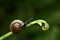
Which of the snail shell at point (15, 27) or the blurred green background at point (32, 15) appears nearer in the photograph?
the snail shell at point (15, 27)

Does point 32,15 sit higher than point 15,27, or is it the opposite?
point 32,15

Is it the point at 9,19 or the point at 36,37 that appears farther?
the point at 9,19

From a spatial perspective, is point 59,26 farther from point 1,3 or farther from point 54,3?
point 1,3

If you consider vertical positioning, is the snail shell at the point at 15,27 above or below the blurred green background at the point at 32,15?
below

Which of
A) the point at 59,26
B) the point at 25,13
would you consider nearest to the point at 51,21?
the point at 59,26

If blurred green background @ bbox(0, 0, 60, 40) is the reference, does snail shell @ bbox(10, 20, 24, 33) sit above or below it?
below

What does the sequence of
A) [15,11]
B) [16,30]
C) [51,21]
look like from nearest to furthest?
[16,30], [51,21], [15,11]

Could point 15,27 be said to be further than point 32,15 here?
No

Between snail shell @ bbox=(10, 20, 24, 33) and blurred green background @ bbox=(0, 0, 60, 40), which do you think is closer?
snail shell @ bbox=(10, 20, 24, 33)
